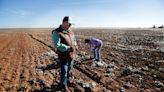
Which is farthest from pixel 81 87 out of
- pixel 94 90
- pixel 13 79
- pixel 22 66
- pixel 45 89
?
pixel 22 66

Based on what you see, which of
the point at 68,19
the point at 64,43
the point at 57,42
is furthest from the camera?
the point at 64,43

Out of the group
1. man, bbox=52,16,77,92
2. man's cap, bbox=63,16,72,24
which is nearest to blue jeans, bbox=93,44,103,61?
man, bbox=52,16,77,92

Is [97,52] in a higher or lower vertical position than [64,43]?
lower

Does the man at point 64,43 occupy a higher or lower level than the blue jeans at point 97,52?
higher

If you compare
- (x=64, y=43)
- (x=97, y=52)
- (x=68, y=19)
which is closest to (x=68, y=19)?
(x=68, y=19)

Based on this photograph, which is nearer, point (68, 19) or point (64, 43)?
point (68, 19)

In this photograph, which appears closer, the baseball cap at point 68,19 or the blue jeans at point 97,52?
the baseball cap at point 68,19

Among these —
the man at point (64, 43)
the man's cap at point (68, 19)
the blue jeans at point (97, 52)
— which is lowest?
the blue jeans at point (97, 52)

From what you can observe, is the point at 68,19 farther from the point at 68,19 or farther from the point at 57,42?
the point at 57,42

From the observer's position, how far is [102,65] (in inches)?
480

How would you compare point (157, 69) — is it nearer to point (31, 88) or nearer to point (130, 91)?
point (130, 91)

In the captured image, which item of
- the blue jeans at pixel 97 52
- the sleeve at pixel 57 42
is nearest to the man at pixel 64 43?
the sleeve at pixel 57 42

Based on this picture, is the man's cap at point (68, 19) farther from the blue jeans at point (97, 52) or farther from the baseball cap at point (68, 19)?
the blue jeans at point (97, 52)

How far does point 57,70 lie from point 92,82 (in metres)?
2.56
